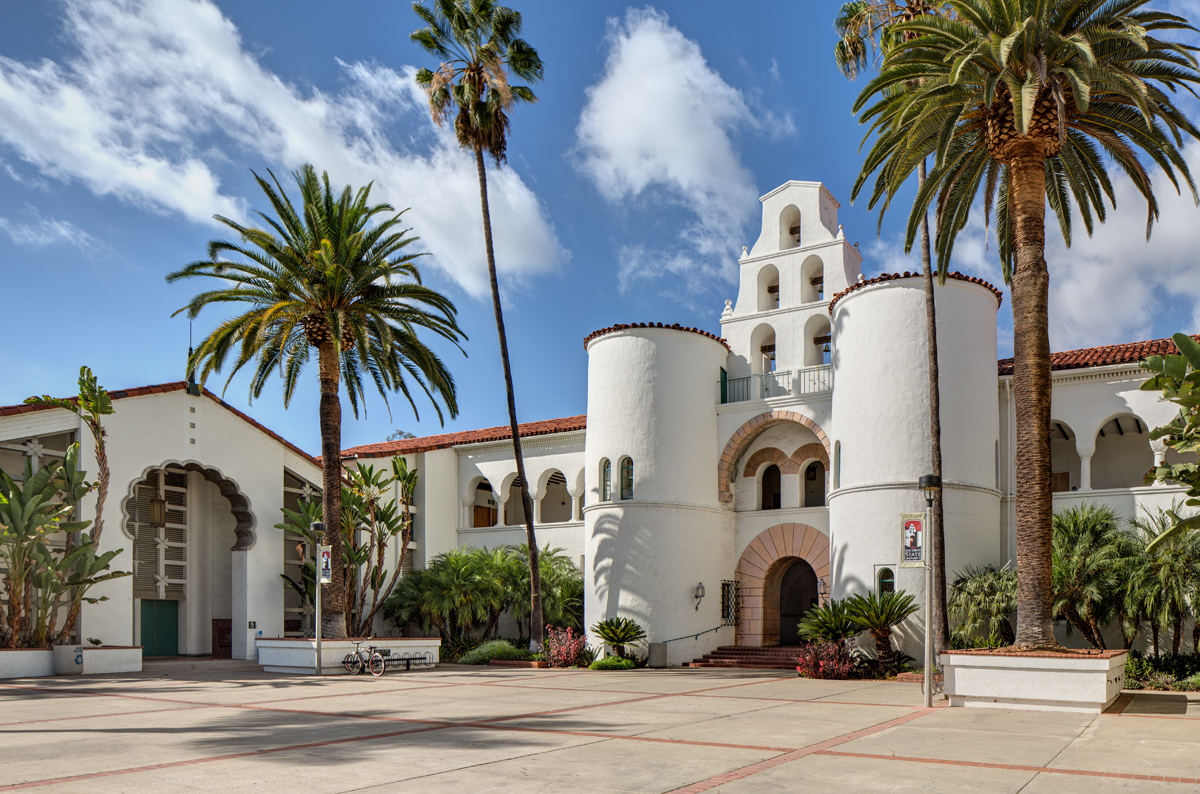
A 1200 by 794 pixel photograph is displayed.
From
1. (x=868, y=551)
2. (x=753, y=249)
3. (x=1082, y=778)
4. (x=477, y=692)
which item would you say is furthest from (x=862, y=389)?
(x=1082, y=778)

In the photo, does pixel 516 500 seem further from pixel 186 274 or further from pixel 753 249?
pixel 186 274

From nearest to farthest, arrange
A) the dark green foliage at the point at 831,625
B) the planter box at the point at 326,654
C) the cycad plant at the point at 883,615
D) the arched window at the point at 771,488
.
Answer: the cycad plant at the point at 883,615 → the dark green foliage at the point at 831,625 → the planter box at the point at 326,654 → the arched window at the point at 771,488

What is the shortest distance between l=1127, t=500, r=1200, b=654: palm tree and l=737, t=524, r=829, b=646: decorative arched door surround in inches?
361

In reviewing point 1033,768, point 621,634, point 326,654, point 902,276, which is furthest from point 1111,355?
point 326,654

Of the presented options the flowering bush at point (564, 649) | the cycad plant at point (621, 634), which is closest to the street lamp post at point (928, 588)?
the cycad plant at point (621, 634)

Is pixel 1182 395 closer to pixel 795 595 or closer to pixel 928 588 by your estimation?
pixel 928 588

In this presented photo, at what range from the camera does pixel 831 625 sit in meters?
23.2

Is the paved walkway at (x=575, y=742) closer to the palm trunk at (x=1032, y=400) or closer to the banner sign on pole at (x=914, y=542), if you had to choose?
the palm trunk at (x=1032, y=400)

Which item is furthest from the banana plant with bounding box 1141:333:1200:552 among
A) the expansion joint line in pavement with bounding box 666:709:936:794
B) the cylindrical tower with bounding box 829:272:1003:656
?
the cylindrical tower with bounding box 829:272:1003:656

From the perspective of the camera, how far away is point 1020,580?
1639 centimetres

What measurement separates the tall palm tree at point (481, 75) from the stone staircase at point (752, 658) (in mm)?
5042

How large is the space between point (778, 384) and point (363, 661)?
1431cm

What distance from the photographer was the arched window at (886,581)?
2372 centimetres

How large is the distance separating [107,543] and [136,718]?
1414 cm
